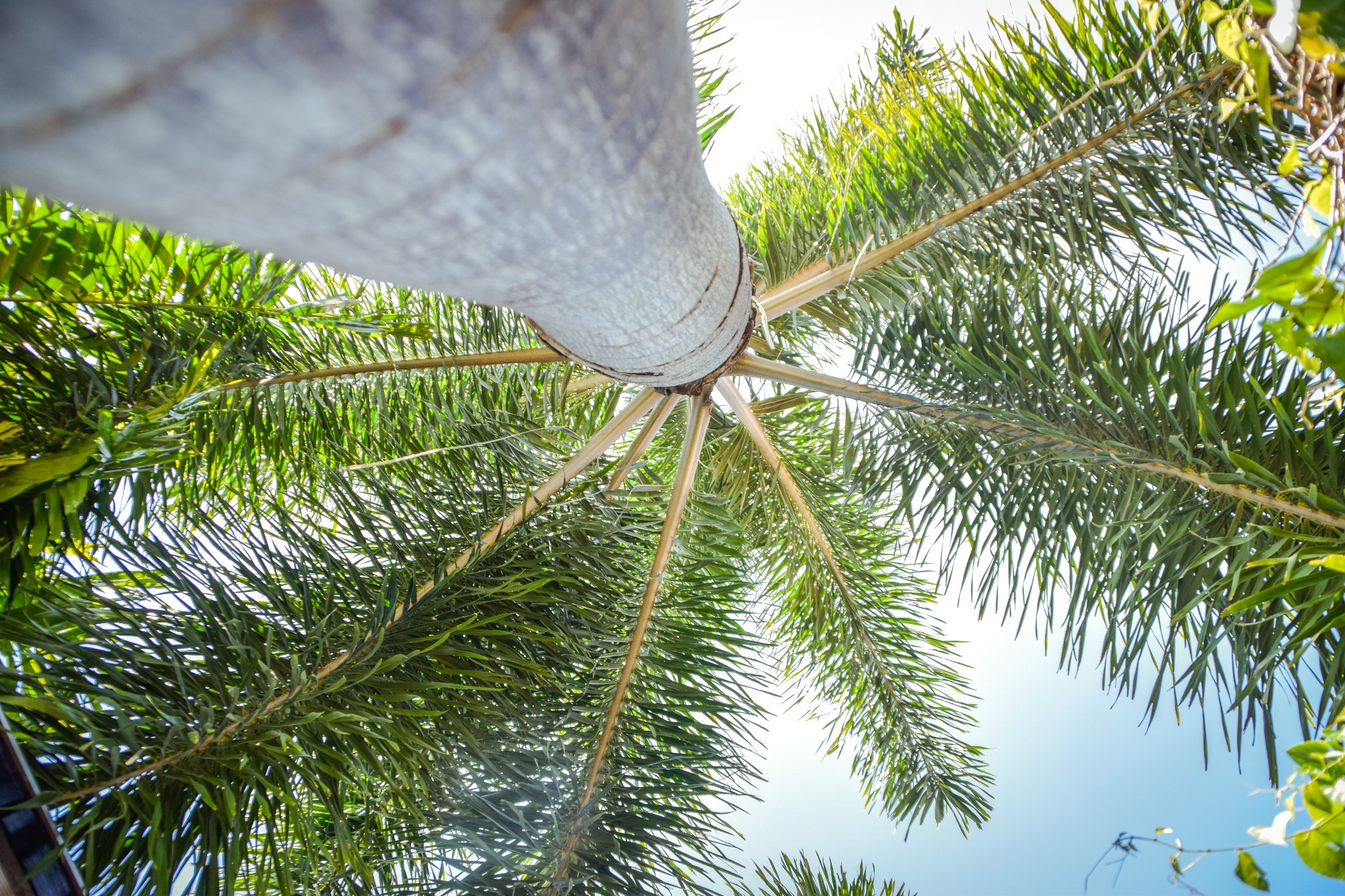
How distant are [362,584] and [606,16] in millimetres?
564

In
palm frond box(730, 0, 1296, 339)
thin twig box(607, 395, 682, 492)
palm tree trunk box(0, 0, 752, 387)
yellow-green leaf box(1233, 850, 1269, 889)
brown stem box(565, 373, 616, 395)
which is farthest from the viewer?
brown stem box(565, 373, 616, 395)

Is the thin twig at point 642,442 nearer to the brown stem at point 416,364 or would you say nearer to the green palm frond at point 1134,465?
the brown stem at point 416,364

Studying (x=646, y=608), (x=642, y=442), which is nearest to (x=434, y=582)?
(x=646, y=608)

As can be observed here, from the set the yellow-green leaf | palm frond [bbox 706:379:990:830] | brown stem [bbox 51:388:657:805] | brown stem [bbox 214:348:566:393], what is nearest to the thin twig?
brown stem [bbox 51:388:657:805]

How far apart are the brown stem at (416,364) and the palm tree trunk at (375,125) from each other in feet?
1.63

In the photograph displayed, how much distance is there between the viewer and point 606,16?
14 centimetres

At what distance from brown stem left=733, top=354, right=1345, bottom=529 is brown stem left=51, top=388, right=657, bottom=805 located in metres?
0.16

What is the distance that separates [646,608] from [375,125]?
0.74 m

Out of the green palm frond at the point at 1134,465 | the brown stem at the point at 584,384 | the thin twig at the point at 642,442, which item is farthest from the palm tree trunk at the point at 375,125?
the brown stem at the point at 584,384

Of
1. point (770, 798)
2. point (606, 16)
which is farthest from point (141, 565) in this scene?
point (770, 798)

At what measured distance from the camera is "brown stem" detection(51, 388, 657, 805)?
47cm

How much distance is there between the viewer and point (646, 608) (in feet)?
2.66

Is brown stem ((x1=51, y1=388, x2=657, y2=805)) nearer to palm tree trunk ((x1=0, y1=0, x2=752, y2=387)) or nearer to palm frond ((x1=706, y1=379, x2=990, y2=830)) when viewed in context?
palm frond ((x1=706, y1=379, x2=990, y2=830))

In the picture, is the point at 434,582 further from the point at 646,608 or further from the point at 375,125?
the point at 375,125
